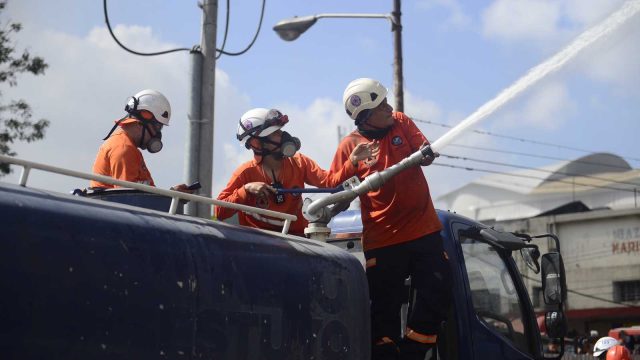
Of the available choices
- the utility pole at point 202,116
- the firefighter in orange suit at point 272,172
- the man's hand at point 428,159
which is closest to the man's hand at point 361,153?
the firefighter in orange suit at point 272,172

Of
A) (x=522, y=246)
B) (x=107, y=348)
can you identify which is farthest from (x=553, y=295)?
(x=107, y=348)

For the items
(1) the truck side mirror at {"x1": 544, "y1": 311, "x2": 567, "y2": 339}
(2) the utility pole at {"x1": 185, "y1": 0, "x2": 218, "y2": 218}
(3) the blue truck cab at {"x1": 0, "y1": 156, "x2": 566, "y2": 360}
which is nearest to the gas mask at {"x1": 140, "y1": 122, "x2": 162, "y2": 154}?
(3) the blue truck cab at {"x1": 0, "y1": 156, "x2": 566, "y2": 360}

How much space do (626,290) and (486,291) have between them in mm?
29696

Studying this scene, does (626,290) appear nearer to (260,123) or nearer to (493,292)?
(493,292)

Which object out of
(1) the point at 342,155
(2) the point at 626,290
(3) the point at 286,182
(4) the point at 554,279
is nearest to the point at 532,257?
(4) the point at 554,279

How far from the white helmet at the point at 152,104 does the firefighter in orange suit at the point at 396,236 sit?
1117mm

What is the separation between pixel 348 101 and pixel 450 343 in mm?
1660

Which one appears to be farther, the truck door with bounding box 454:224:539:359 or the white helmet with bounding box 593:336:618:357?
the white helmet with bounding box 593:336:618:357

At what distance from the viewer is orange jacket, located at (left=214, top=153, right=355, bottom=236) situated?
5.63 m

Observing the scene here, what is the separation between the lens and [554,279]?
591cm

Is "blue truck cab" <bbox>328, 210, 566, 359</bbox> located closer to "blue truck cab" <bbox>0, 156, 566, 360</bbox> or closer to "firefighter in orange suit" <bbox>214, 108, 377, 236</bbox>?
"firefighter in orange suit" <bbox>214, 108, 377, 236</bbox>

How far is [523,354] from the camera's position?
6.21 metres

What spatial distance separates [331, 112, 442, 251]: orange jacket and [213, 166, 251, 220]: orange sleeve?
0.62 meters

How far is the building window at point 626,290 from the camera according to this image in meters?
33.6
